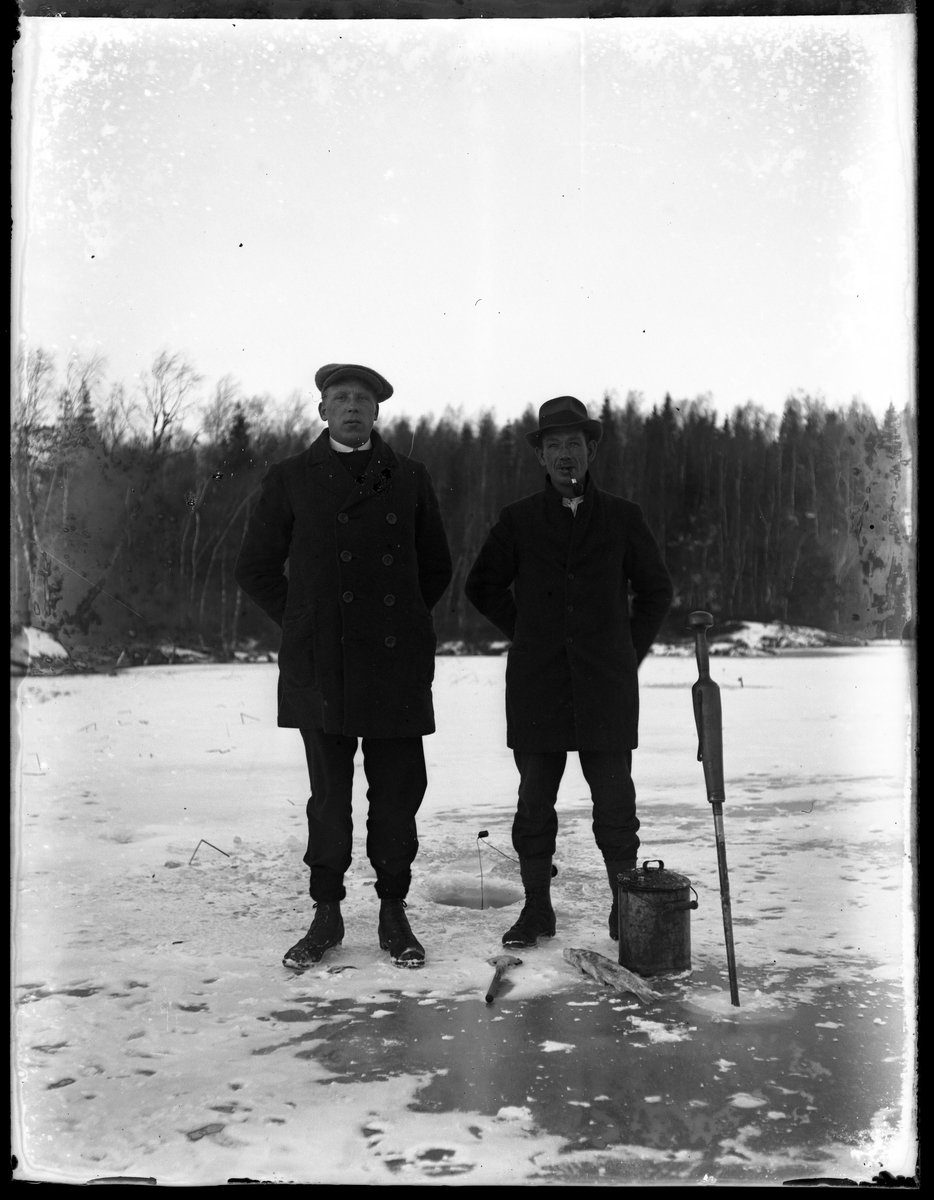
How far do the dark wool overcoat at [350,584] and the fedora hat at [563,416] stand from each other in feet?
1.73

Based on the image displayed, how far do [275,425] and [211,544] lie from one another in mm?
2412

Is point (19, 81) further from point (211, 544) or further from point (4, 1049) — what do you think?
point (211, 544)

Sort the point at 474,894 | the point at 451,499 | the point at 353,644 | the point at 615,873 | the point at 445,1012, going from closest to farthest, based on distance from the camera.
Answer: the point at 445,1012
the point at 353,644
the point at 615,873
the point at 474,894
the point at 451,499

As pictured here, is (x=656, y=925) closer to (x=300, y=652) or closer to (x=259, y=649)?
(x=300, y=652)

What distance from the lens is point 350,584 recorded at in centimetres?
379

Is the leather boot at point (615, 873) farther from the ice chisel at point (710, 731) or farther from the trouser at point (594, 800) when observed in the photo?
the ice chisel at point (710, 731)

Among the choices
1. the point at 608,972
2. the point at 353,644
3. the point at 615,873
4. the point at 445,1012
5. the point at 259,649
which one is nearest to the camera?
the point at 445,1012

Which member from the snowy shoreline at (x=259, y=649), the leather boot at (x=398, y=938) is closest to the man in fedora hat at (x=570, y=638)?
the leather boot at (x=398, y=938)

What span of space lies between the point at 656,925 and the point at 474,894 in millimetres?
1373

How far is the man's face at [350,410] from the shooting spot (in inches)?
151

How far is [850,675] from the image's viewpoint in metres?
11.5

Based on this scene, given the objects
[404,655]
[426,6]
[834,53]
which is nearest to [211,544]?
[404,655]

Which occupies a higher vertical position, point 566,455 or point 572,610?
point 566,455

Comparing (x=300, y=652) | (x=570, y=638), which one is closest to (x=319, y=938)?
(x=300, y=652)
